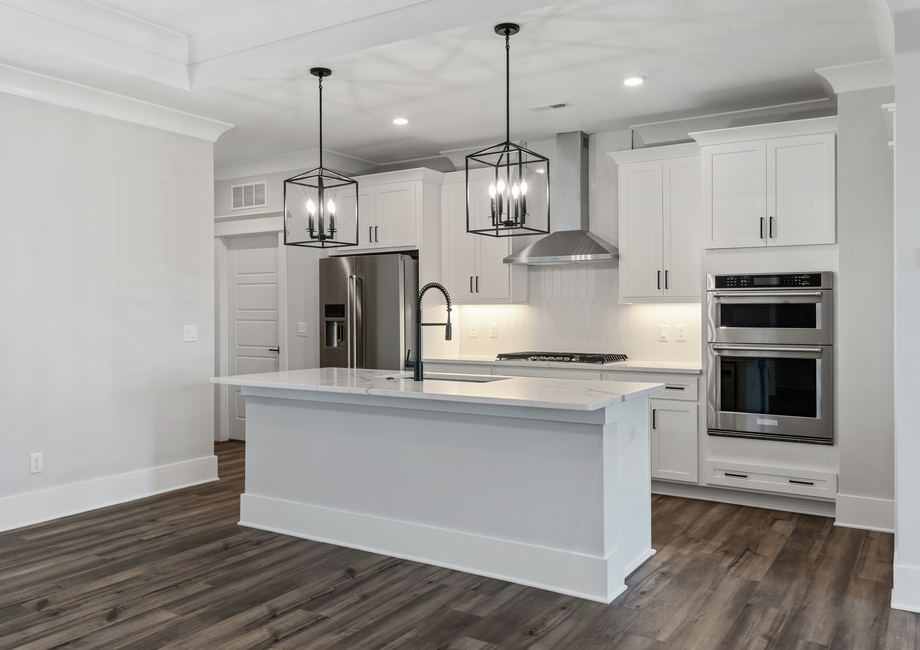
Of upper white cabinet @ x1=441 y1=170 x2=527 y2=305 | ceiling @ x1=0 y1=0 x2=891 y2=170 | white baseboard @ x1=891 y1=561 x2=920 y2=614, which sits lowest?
white baseboard @ x1=891 y1=561 x2=920 y2=614

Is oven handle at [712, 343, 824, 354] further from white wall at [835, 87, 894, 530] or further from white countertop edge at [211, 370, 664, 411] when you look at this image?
white countertop edge at [211, 370, 664, 411]

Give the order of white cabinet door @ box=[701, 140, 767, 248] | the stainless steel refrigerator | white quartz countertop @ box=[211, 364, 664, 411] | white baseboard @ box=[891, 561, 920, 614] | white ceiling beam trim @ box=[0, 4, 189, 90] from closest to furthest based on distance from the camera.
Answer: white baseboard @ box=[891, 561, 920, 614]
white quartz countertop @ box=[211, 364, 664, 411]
white ceiling beam trim @ box=[0, 4, 189, 90]
white cabinet door @ box=[701, 140, 767, 248]
the stainless steel refrigerator

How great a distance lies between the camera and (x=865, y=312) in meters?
4.12

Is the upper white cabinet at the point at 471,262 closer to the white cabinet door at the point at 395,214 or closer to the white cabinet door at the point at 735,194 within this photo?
the white cabinet door at the point at 395,214

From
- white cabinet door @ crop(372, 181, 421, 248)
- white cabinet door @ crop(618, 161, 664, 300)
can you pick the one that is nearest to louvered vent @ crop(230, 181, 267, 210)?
white cabinet door @ crop(372, 181, 421, 248)

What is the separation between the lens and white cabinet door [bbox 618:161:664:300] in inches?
200

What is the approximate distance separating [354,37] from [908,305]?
296 centimetres

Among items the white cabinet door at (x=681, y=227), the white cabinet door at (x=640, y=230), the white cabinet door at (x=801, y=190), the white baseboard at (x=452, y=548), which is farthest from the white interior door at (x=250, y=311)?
the white cabinet door at (x=801, y=190)

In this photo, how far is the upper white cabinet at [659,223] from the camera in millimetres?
4945

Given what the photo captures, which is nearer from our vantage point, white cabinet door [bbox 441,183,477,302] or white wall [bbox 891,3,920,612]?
white wall [bbox 891,3,920,612]

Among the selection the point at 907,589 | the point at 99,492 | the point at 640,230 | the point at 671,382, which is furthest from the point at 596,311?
the point at 99,492

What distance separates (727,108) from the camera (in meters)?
4.94

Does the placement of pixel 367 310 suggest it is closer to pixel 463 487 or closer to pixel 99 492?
pixel 99 492

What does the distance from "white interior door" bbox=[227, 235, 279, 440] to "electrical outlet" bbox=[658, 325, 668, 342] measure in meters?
3.46
